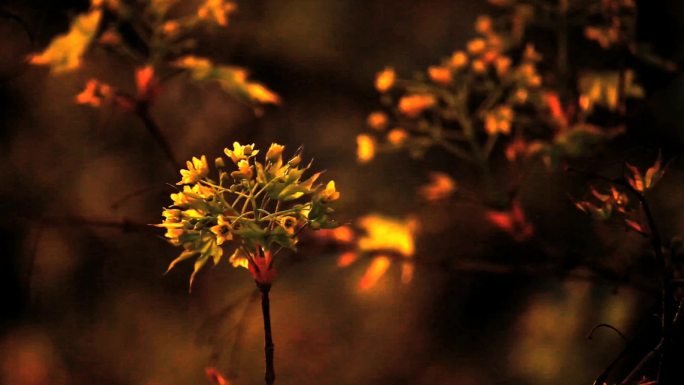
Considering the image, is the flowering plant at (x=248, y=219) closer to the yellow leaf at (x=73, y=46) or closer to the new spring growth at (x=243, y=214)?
the new spring growth at (x=243, y=214)

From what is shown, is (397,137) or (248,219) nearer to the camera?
(248,219)

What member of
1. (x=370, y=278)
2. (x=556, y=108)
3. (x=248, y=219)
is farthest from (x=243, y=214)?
(x=370, y=278)

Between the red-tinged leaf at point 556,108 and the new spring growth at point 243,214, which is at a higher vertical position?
the red-tinged leaf at point 556,108

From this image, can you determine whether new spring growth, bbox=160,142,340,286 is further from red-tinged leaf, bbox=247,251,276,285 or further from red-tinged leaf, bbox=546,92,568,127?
red-tinged leaf, bbox=546,92,568,127

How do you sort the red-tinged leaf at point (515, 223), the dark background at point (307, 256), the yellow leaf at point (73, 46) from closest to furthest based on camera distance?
the yellow leaf at point (73, 46) < the red-tinged leaf at point (515, 223) < the dark background at point (307, 256)

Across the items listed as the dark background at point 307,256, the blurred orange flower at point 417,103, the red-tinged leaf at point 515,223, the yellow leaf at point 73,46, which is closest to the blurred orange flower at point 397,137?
the blurred orange flower at point 417,103

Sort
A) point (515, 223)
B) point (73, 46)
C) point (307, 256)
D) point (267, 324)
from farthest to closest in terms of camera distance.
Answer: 1. point (307, 256)
2. point (515, 223)
3. point (73, 46)
4. point (267, 324)

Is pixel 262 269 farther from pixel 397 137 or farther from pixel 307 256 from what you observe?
pixel 307 256

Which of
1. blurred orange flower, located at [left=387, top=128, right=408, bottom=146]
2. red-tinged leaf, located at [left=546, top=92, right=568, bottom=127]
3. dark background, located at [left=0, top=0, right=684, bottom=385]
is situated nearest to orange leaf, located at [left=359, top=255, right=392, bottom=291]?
dark background, located at [left=0, top=0, right=684, bottom=385]

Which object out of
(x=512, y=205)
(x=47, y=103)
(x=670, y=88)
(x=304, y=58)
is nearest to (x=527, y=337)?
(x=512, y=205)
